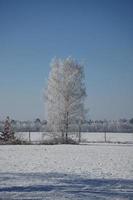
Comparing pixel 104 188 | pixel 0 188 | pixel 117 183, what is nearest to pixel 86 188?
pixel 104 188

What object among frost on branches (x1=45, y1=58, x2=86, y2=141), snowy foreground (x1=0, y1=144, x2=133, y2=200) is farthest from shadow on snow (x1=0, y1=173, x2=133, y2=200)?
frost on branches (x1=45, y1=58, x2=86, y2=141)

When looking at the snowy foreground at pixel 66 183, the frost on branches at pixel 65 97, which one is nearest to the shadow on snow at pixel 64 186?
the snowy foreground at pixel 66 183

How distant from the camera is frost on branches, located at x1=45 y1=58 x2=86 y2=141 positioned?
1612 inches

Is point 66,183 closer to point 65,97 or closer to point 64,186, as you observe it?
point 64,186

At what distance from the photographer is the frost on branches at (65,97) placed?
1612 inches

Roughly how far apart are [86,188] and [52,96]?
3198 centimetres

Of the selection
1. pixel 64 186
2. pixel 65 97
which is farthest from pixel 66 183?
pixel 65 97

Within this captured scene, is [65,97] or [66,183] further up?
[65,97]

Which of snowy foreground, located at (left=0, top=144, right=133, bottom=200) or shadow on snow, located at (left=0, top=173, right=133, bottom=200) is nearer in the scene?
snowy foreground, located at (left=0, top=144, right=133, bottom=200)

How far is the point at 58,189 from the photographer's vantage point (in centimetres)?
965

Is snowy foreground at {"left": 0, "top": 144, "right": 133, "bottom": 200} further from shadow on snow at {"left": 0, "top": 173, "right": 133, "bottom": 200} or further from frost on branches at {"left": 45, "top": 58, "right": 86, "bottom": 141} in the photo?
frost on branches at {"left": 45, "top": 58, "right": 86, "bottom": 141}

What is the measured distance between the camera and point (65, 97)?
41.5m

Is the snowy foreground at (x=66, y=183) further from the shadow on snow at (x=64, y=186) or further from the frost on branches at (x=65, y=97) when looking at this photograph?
the frost on branches at (x=65, y=97)

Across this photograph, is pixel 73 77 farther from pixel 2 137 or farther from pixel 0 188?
pixel 0 188
